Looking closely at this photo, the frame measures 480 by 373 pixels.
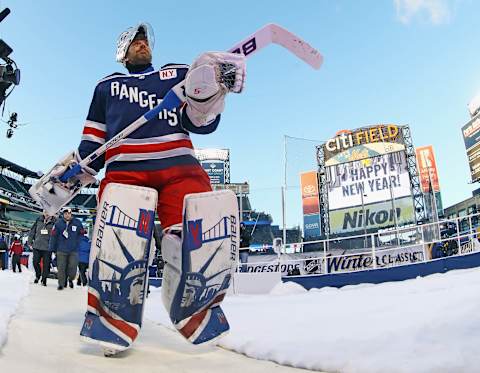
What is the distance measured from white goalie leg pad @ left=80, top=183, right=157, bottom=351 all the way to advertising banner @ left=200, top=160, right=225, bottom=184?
103ft

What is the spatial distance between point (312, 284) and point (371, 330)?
7.79 m

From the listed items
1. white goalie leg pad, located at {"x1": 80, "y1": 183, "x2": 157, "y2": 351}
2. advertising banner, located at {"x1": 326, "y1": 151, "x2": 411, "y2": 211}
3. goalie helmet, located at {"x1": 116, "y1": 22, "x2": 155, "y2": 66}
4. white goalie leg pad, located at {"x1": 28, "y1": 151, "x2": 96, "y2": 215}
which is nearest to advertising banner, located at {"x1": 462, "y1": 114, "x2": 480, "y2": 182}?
advertising banner, located at {"x1": 326, "y1": 151, "x2": 411, "y2": 211}

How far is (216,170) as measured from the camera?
34188 mm

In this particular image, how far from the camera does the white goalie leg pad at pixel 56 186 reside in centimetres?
219

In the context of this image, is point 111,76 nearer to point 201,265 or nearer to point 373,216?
point 201,265

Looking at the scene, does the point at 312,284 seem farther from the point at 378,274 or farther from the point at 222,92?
the point at 222,92

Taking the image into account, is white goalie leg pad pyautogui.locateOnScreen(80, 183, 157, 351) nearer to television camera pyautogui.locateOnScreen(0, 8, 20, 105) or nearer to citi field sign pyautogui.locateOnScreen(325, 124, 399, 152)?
television camera pyautogui.locateOnScreen(0, 8, 20, 105)

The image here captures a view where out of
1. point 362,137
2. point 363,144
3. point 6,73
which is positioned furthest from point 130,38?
point 362,137

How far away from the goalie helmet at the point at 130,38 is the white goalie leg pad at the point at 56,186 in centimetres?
59

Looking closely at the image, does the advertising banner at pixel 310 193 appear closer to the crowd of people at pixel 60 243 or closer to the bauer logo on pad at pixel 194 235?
the crowd of people at pixel 60 243

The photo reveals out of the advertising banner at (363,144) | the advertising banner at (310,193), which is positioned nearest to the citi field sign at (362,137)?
the advertising banner at (363,144)

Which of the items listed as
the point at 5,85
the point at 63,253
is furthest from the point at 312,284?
the point at 5,85

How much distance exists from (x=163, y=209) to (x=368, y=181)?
19.8 m

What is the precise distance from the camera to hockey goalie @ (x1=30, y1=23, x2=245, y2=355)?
1.71 meters
